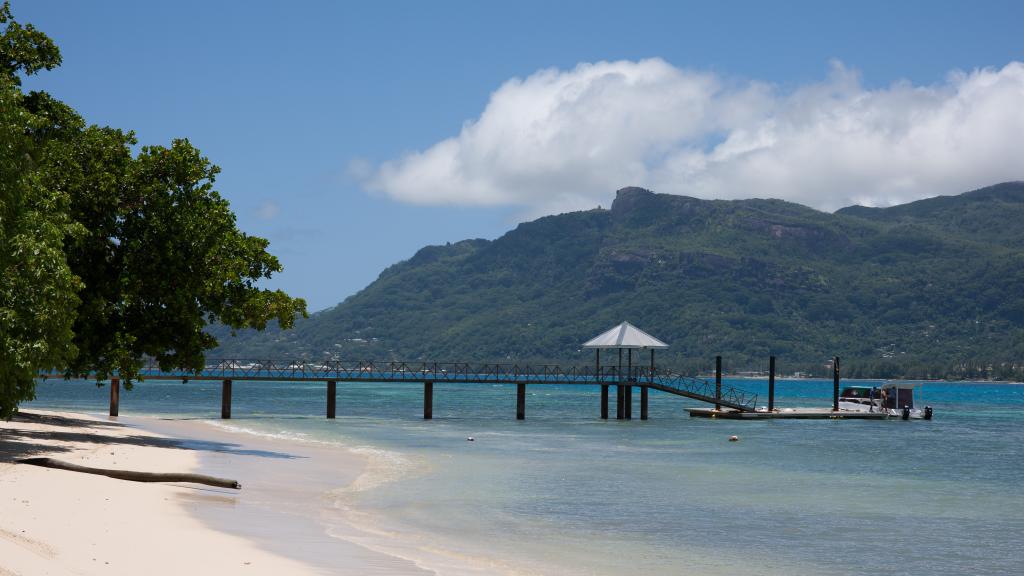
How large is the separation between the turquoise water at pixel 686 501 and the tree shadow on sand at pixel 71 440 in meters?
5.42

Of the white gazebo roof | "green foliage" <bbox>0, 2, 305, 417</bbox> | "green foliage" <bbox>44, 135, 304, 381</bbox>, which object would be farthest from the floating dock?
"green foliage" <bbox>44, 135, 304, 381</bbox>

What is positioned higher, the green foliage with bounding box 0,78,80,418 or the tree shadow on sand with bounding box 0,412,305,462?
the green foliage with bounding box 0,78,80,418

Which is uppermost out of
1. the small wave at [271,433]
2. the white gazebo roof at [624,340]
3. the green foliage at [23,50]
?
the green foliage at [23,50]

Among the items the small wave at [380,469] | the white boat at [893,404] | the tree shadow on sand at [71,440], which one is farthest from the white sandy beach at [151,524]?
the white boat at [893,404]

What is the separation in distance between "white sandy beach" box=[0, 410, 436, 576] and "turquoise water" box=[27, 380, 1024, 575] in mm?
1942

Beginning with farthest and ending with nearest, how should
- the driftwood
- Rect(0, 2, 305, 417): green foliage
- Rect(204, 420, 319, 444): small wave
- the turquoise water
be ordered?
Rect(204, 420, 319, 444): small wave, Rect(0, 2, 305, 417): green foliage, the driftwood, the turquoise water

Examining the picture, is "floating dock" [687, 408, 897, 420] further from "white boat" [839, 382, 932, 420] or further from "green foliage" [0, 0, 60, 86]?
"green foliage" [0, 0, 60, 86]

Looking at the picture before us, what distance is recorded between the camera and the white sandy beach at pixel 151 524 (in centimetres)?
1304

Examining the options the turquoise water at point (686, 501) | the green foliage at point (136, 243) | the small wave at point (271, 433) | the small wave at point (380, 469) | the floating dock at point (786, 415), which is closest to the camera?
the turquoise water at point (686, 501)

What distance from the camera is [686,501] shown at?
26.8 meters

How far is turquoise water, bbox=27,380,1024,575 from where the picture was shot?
18781 mm

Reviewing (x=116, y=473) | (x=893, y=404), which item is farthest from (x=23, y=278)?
(x=893, y=404)

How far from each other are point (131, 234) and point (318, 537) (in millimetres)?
15498

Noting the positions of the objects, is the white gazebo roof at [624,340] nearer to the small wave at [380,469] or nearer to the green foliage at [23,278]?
the small wave at [380,469]
